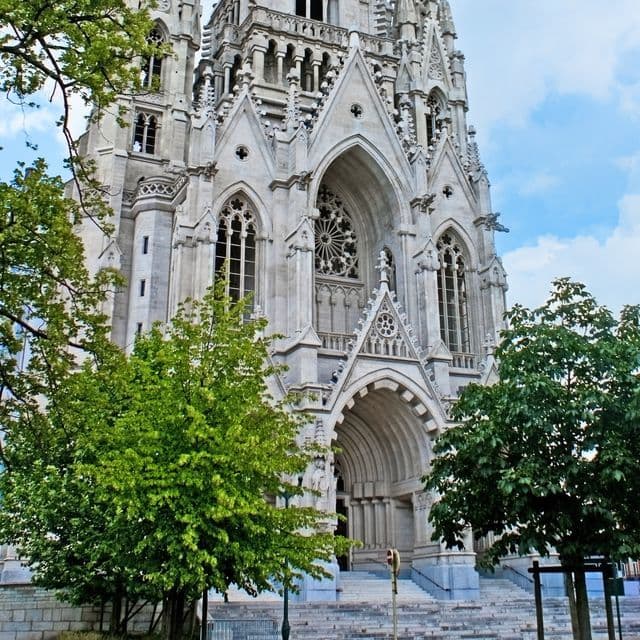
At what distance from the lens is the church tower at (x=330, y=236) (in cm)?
2859

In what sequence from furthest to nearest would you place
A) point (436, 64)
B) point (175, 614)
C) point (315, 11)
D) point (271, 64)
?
point (436, 64) → point (315, 11) → point (271, 64) → point (175, 614)

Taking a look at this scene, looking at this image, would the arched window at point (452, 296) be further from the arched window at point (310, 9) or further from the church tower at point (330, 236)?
the arched window at point (310, 9)

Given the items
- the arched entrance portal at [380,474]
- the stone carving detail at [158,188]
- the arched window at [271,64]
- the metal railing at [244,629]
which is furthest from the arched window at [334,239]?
the metal railing at [244,629]

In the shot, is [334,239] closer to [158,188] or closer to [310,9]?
[158,188]

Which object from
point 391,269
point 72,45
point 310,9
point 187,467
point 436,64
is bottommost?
point 187,467

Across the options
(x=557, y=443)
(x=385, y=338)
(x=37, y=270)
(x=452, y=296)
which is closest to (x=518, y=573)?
(x=385, y=338)

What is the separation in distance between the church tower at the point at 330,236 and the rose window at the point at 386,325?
0.04 metres

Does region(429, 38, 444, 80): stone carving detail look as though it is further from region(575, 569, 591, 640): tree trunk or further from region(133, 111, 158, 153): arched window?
region(575, 569, 591, 640): tree trunk

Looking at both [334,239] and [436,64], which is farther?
[436,64]

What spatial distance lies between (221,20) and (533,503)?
35429 millimetres

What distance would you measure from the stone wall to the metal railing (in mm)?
3821

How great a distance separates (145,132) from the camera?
34688 mm

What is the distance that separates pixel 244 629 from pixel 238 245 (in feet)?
51.3

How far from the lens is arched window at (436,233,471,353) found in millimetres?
33938
